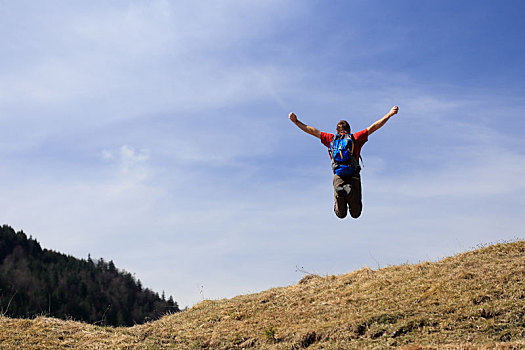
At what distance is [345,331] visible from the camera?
1374 cm

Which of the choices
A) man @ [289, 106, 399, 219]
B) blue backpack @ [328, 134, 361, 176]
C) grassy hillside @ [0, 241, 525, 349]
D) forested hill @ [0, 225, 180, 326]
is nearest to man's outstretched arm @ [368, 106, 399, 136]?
man @ [289, 106, 399, 219]

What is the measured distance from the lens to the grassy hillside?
→ 42.2 feet

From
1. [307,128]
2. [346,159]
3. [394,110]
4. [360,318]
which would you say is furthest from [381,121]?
[360,318]

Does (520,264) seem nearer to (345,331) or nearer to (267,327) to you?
(345,331)

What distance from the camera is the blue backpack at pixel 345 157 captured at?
9.84m

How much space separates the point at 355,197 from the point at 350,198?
0.10m

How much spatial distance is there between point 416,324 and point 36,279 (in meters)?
50.3

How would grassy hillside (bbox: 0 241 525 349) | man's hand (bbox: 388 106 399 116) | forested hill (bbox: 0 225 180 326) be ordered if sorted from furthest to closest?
1. forested hill (bbox: 0 225 180 326)
2. grassy hillside (bbox: 0 241 525 349)
3. man's hand (bbox: 388 106 399 116)

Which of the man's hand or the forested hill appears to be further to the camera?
the forested hill

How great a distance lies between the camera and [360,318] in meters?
14.3

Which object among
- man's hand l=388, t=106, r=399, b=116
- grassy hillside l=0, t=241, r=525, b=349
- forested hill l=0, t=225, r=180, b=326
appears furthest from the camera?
forested hill l=0, t=225, r=180, b=326

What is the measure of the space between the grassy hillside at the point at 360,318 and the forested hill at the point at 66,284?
105 ft

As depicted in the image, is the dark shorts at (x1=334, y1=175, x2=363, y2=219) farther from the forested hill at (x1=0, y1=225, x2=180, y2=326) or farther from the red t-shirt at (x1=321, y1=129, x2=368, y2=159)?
the forested hill at (x1=0, y1=225, x2=180, y2=326)

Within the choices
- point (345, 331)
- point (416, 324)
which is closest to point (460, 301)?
point (416, 324)
